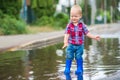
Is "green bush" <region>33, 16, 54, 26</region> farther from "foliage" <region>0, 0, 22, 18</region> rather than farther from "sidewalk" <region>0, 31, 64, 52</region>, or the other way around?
"sidewalk" <region>0, 31, 64, 52</region>

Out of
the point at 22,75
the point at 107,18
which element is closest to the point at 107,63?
the point at 22,75

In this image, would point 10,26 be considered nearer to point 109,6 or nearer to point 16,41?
point 16,41

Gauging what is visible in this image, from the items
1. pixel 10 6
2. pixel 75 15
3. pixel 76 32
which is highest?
pixel 75 15

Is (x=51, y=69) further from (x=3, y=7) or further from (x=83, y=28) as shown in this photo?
(x=3, y=7)

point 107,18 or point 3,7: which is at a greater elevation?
point 3,7

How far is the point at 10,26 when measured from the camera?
104 ft

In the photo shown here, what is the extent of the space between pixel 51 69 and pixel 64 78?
1715 millimetres

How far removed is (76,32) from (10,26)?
71.9ft

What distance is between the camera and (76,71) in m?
10.2

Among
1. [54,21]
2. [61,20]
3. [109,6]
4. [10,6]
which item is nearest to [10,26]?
[10,6]

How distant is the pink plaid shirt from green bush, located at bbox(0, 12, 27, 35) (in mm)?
20319

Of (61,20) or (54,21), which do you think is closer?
(54,21)

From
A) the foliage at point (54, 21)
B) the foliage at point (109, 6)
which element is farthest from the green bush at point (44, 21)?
the foliage at point (109, 6)

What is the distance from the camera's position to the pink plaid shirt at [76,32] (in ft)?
32.9
